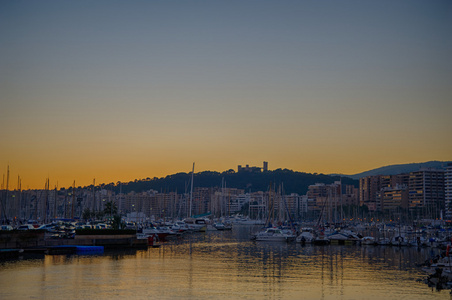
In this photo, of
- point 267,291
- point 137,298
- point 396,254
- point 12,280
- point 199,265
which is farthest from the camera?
point 396,254

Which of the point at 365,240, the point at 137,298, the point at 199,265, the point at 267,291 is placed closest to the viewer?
the point at 137,298

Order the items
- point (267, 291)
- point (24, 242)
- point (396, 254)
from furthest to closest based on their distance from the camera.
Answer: point (396, 254) < point (24, 242) < point (267, 291)

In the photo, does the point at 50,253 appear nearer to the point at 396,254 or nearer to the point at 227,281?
the point at 227,281

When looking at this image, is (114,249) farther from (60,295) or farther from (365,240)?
(365,240)

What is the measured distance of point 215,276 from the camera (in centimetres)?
4419

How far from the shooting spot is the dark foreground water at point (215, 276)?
35562 millimetres

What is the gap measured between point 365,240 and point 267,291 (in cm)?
5083

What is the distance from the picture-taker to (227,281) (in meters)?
41.3

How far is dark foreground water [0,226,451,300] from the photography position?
35562 millimetres

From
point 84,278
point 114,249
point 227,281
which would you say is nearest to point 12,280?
point 84,278

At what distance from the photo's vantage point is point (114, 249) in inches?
2621

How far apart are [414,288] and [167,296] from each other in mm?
17697

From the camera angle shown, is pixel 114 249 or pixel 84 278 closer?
pixel 84 278

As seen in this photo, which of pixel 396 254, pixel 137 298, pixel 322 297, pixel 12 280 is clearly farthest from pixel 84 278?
pixel 396 254
